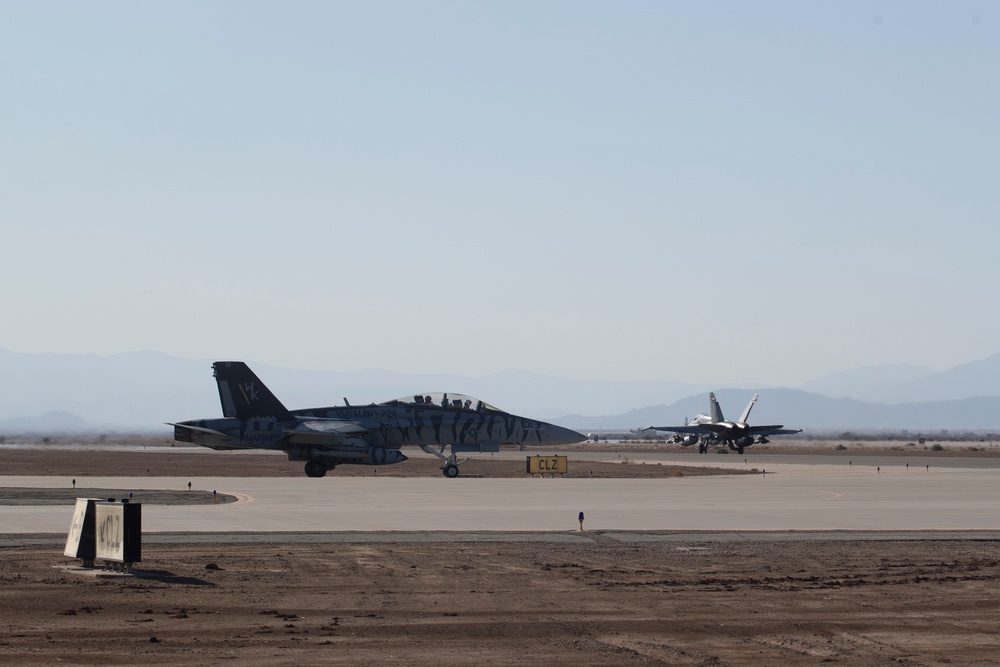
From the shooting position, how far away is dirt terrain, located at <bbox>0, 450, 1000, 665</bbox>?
38.1ft

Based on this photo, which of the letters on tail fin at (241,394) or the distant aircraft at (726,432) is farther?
the distant aircraft at (726,432)

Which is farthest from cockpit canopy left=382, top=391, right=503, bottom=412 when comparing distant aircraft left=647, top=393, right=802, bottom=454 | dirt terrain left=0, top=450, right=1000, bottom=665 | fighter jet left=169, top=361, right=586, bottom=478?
distant aircraft left=647, top=393, right=802, bottom=454

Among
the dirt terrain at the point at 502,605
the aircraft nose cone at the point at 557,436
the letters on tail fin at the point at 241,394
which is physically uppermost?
the letters on tail fin at the point at 241,394

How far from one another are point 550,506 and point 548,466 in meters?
21.0

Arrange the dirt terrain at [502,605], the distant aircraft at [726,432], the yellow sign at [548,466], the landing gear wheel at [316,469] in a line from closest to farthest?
1. the dirt terrain at [502,605]
2. the landing gear wheel at [316,469]
3. the yellow sign at [548,466]
4. the distant aircraft at [726,432]

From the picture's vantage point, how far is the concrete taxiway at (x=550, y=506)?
80.9 ft

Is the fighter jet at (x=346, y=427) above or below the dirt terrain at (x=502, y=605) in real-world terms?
above

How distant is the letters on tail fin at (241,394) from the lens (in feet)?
145

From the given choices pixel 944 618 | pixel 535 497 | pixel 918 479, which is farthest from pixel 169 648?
pixel 918 479

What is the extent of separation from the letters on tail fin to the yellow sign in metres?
11.6

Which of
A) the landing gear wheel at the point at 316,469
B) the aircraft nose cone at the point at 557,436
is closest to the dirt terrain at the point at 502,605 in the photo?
the landing gear wheel at the point at 316,469

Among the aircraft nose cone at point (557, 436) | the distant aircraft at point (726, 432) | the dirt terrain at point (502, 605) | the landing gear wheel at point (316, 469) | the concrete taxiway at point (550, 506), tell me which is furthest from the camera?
the distant aircraft at point (726, 432)

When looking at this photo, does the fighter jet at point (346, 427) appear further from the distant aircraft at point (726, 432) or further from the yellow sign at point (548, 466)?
the distant aircraft at point (726, 432)

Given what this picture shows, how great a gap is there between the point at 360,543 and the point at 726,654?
1035cm
